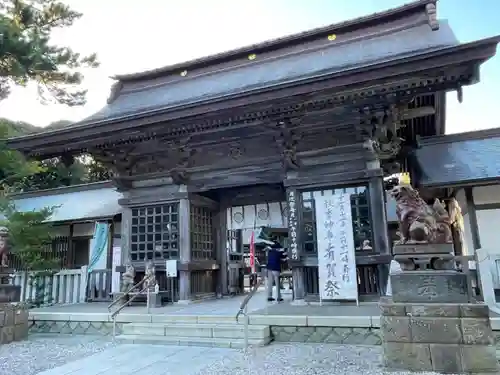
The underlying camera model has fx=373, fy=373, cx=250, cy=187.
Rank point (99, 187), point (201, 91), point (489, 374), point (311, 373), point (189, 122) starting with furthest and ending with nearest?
point (99, 187) → point (201, 91) → point (189, 122) → point (311, 373) → point (489, 374)

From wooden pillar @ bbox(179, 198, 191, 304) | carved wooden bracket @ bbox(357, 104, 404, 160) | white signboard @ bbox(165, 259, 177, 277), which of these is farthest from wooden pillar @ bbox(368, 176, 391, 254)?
white signboard @ bbox(165, 259, 177, 277)

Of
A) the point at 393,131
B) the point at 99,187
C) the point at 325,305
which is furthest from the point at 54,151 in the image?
the point at 393,131

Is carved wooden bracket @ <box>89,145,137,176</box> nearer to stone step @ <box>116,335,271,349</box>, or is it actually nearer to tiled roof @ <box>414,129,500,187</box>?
stone step @ <box>116,335,271,349</box>

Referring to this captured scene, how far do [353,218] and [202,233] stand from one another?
3.91m

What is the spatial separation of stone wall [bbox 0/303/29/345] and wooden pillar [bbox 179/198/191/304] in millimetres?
3041

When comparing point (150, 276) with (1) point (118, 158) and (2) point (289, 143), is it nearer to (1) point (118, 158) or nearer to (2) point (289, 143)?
(1) point (118, 158)

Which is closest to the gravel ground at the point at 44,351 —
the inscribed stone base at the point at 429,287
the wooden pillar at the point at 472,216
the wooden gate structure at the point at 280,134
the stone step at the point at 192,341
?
the stone step at the point at 192,341

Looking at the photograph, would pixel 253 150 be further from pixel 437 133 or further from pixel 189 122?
pixel 437 133

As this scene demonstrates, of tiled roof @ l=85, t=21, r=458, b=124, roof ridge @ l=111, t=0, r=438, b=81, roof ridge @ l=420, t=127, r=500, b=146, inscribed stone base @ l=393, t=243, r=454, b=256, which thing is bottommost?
inscribed stone base @ l=393, t=243, r=454, b=256

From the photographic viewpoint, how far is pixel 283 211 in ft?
32.4

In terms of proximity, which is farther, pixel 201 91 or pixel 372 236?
pixel 201 91

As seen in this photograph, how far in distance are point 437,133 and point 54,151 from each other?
9.63 meters

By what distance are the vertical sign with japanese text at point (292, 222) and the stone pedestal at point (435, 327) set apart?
10.5 ft

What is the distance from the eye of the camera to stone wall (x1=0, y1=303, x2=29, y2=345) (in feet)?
20.8
